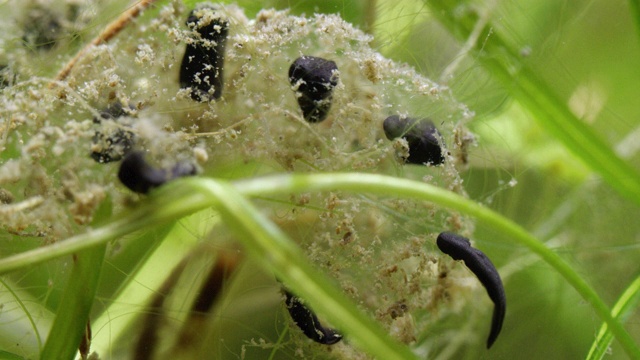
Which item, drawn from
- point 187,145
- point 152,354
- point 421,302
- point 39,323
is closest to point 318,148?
point 187,145

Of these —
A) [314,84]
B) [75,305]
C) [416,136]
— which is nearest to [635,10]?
[416,136]

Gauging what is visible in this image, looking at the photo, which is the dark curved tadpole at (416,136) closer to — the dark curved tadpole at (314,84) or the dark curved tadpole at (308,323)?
the dark curved tadpole at (314,84)

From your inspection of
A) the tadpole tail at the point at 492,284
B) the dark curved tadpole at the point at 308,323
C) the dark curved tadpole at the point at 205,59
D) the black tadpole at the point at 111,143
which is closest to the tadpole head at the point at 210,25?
the dark curved tadpole at the point at 205,59

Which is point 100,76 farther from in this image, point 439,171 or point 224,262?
point 439,171

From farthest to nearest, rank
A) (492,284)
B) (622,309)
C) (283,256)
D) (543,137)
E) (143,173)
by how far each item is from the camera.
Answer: (543,137), (622,309), (492,284), (143,173), (283,256)

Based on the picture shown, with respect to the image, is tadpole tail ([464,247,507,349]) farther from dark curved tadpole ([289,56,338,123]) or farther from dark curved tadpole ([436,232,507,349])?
dark curved tadpole ([289,56,338,123])

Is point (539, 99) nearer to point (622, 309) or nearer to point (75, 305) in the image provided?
point (622, 309)

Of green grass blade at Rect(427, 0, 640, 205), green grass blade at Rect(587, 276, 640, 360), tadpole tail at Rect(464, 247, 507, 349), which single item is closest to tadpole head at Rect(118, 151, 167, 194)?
tadpole tail at Rect(464, 247, 507, 349)
